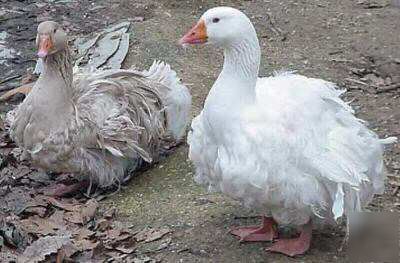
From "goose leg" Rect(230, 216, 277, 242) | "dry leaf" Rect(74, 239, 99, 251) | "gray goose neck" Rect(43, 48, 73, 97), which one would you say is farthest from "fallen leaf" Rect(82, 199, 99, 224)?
"goose leg" Rect(230, 216, 277, 242)

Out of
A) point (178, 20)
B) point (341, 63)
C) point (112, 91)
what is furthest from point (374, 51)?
point (112, 91)

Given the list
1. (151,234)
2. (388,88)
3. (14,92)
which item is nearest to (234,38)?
(151,234)

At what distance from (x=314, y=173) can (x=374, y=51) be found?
3982 millimetres

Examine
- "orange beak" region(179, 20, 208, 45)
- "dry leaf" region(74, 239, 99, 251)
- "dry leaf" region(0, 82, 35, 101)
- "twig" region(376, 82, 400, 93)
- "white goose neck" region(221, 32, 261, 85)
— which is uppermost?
"orange beak" region(179, 20, 208, 45)

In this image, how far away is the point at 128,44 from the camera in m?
8.59

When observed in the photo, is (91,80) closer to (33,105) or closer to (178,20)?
(33,105)

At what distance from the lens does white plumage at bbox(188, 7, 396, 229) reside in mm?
4871

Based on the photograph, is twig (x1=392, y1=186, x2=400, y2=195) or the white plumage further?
twig (x1=392, y1=186, x2=400, y2=195)

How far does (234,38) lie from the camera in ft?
16.9

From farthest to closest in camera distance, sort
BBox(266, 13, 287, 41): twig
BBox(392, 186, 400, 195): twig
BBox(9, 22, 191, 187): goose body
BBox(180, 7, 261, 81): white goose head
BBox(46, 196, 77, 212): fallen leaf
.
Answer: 1. BBox(266, 13, 287, 41): twig
2. BBox(9, 22, 191, 187): goose body
3. BBox(46, 196, 77, 212): fallen leaf
4. BBox(392, 186, 400, 195): twig
5. BBox(180, 7, 261, 81): white goose head

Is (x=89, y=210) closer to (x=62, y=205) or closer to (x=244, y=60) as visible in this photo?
(x=62, y=205)

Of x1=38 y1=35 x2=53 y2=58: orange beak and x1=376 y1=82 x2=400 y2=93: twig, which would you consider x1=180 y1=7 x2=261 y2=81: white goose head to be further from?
x1=376 y1=82 x2=400 y2=93: twig

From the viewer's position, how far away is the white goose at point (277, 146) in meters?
4.87

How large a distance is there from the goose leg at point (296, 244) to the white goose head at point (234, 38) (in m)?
0.99
